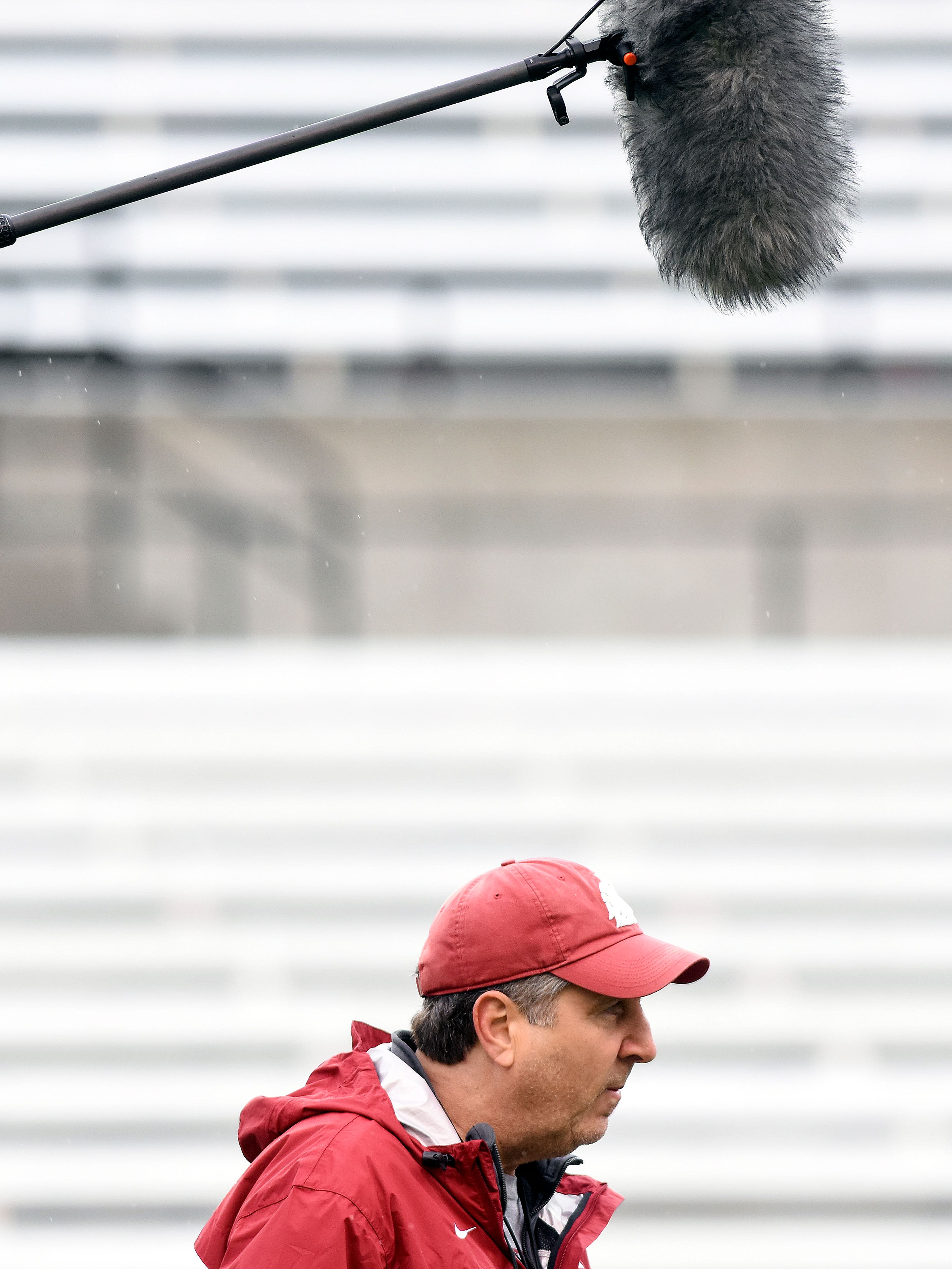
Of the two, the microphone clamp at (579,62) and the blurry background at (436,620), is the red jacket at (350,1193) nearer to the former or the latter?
the microphone clamp at (579,62)

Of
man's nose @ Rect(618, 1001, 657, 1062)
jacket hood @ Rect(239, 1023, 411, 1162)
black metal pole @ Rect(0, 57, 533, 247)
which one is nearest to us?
black metal pole @ Rect(0, 57, 533, 247)

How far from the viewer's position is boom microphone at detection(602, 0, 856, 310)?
3.98ft

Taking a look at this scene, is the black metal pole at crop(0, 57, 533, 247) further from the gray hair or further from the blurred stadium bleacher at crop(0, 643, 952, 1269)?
the blurred stadium bleacher at crop(0, 643, 952, 1269)

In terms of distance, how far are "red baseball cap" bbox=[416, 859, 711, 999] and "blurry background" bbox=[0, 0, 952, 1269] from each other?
5.09 ft

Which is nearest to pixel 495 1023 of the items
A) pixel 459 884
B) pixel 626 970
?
pixel 626 970

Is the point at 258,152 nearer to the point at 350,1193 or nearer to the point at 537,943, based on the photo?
the point at 537,943

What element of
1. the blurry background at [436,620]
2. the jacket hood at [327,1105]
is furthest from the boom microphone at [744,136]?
the blurry background at [436,620]

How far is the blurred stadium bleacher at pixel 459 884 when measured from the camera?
2980 mm

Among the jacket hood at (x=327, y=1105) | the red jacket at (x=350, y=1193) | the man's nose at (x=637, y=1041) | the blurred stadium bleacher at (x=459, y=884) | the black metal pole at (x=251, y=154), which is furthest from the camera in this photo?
the blurred stadium bleacher at (x=459, y=884)

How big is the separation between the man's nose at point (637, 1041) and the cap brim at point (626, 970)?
0.04 meters

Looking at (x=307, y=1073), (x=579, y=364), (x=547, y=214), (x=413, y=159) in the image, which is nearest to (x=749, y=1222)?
(x=307, y=1073)

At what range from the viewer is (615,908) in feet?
4.86

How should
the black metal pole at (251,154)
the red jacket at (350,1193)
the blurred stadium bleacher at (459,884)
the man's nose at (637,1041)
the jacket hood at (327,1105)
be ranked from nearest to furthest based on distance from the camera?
the black metal pole at (251,154) < the red jacket at (350,1193) < the jacket hood at (327,1105) < the man's nose at (637,1041) < the blurred stadium bleacher at (459,884)

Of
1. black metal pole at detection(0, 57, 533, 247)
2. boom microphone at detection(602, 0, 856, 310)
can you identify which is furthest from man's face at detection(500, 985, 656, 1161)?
black metal pole at detection(0, 57, 533, 247)
